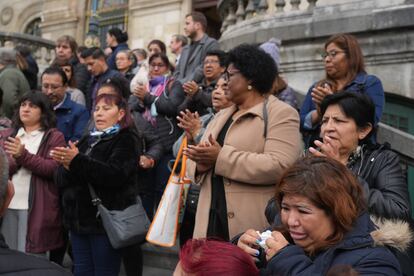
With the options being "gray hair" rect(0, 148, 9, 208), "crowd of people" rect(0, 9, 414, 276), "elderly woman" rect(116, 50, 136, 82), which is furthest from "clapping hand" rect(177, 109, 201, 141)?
"elderly woman" rect(116, 50, 136, 82)

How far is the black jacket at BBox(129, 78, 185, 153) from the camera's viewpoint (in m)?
5.54

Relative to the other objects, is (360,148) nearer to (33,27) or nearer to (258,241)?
(258,241)

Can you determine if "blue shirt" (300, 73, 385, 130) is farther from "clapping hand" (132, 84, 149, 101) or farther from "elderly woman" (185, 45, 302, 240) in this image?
"clapping hand" (132, 84, 149, 101)

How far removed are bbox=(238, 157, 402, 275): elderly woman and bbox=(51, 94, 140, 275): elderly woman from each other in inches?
80.5

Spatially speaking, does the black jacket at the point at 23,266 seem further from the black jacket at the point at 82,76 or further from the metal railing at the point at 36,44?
the metal railing at the point at 36,44

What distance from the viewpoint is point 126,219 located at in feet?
13.6

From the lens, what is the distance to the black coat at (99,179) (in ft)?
13.4

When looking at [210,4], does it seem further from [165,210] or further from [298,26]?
[165,210]

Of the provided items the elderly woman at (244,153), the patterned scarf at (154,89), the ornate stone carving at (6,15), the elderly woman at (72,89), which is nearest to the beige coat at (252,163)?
the elderly woman at (244,153)

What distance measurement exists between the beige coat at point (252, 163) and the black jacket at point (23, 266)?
1559 millimetres

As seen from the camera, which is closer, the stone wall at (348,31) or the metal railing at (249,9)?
the stone wall at (348,31)

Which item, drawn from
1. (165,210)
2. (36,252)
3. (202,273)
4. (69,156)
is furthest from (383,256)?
(36,252)

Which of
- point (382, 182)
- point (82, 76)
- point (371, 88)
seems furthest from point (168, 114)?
point (382, 182)

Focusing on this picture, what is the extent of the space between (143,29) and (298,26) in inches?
388
